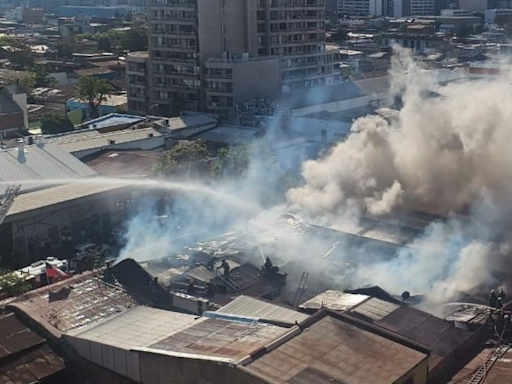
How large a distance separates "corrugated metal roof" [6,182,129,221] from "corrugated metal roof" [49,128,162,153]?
4381 mm

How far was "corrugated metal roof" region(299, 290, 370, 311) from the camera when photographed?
1156cm

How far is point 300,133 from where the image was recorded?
28.4 meters

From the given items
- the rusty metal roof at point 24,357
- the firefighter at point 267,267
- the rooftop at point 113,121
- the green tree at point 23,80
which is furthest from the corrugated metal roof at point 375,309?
the green tree at point 23,80

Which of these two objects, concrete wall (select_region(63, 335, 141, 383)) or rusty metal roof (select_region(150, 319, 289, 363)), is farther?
concrete wall (select_region(63, 335, 141, 383))

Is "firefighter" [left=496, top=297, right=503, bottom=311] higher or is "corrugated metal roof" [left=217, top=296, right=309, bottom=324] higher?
"corrugated metal roof" [left=217, top=296, right=309, bottom=324]

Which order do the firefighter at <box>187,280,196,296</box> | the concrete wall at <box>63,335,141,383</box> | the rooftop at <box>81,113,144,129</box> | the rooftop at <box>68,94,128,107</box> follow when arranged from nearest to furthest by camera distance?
the concrete wall at <box>63,335,141,383</box> < the firefighter at <box>187,280,196,296</box> < the rooftop at <box>81,113,144,129</box> < the rooftop at <box>68,94,128,107</box>

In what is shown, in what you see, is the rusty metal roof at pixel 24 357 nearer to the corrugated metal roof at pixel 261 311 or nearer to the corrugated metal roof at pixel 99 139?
the corrugated metal roof at pixel 261 311

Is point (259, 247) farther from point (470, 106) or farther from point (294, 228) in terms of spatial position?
point (470, 106)

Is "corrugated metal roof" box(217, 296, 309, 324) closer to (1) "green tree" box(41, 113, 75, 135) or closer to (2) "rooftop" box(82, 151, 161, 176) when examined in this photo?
(2) "rooftop" box(82, 151, 161, 176)

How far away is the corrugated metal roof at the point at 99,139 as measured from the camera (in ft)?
77.4

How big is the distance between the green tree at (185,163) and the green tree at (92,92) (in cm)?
1428

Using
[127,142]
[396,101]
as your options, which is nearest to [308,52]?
[396,101]

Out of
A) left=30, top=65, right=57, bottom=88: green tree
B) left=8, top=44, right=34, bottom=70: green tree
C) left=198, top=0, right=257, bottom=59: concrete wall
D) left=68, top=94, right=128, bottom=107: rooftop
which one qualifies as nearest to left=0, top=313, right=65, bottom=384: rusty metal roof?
left=198, top=0, right=257, bottom=59: concrete wall

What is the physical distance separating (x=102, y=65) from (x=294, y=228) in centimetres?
3469
